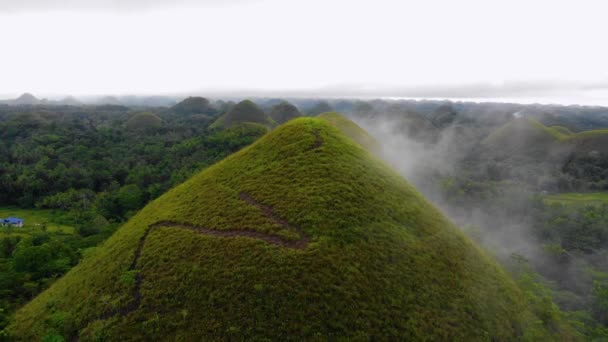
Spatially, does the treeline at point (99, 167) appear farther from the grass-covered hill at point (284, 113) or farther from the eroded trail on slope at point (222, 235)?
the grass-covered hill at point (284, 113)

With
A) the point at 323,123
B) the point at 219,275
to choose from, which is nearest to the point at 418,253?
the point at 219,275

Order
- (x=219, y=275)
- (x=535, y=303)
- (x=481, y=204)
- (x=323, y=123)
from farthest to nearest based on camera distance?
(x=481, y=204) → (x=323, y=123) → (x=535, y=303) → (x=219, y=275)

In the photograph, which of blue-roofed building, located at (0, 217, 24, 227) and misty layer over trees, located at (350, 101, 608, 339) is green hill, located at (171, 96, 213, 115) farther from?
blue-roofed building, located at (0, 217, 24, 227)

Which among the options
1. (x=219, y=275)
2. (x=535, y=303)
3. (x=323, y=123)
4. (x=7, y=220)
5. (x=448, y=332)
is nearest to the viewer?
(x=448, y=332)

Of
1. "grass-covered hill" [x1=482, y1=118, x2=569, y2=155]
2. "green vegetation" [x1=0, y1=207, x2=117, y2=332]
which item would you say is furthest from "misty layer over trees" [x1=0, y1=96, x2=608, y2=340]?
"grass-covered hill" [x1=482, y1=118, x2=569, y2=155]

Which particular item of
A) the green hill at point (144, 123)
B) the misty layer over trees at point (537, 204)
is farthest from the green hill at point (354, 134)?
the green hill at point (144, 123)

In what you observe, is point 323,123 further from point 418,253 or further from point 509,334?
point 509,334
